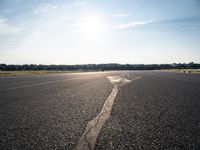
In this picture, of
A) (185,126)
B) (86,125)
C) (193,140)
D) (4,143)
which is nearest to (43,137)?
(4,143)

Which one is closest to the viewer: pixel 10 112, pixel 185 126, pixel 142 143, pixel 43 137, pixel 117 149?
pixel 117 149

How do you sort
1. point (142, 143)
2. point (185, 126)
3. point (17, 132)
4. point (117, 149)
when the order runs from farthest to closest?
1. point (185, 126)
2. point (17, 132)
3. point (142, 143)
4. point (117, 149)

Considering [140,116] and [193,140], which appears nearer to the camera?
[193,140]

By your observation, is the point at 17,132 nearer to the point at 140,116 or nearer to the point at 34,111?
the point at 34,111

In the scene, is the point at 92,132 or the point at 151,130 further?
the point at 151,130

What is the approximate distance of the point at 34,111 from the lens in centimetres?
580

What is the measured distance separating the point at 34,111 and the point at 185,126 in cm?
340

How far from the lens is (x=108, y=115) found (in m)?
5.32

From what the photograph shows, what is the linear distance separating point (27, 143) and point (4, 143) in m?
0.31

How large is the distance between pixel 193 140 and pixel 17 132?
266 centimetres

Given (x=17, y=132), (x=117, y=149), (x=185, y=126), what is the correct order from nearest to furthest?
(x=117, y=149) < (x=17, y=132) < (x=185, y=126)

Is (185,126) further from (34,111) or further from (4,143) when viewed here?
(34,111)

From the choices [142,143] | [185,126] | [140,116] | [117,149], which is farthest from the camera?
[140,116]

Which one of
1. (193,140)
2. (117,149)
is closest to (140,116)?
(193,140)
